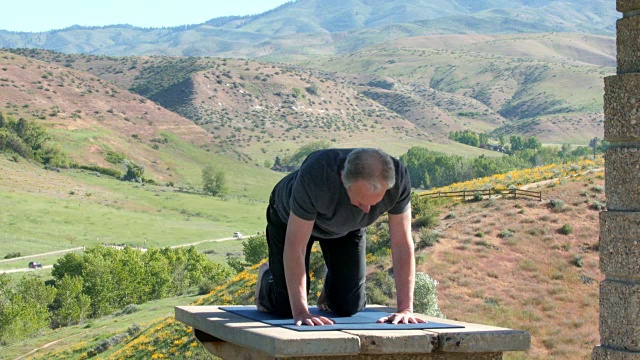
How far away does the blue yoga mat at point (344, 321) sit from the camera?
16.6 ft

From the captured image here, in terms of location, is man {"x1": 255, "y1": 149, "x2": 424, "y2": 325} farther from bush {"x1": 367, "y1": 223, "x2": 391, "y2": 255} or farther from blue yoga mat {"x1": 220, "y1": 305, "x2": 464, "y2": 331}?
bush {"x1": 367, "y1": 223, "x2": 391, "y2": 255}

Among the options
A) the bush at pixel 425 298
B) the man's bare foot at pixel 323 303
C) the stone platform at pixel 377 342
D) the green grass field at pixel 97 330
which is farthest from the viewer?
the green grass field at pixel 97 330

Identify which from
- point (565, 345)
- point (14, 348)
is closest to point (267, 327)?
point (565, 345)

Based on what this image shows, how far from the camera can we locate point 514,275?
25.4 m

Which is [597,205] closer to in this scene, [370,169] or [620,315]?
[620,315]

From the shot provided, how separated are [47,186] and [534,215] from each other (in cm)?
7500

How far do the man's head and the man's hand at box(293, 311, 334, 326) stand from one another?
2.25ft

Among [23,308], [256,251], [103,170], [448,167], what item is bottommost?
[23,308]

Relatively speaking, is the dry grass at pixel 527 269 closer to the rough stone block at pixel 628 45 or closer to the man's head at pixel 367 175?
the rough stone block at pixel 628 45

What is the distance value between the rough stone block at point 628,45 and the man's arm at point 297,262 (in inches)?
96.2

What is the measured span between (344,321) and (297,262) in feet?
1.42

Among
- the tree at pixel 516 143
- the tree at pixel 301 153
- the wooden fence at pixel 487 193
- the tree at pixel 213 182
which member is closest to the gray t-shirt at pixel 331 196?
the wooden fence at pixel 487 193

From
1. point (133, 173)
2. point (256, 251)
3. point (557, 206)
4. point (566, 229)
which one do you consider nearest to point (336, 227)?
point (566, 229)

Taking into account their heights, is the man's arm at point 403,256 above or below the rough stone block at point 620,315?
above
